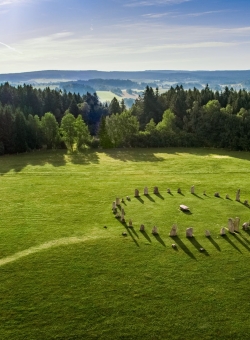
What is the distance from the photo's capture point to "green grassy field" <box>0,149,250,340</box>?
23.4 metres

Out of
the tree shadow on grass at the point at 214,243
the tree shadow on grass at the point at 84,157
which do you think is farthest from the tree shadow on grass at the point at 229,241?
the tree shadow on grass at the point at 84,157

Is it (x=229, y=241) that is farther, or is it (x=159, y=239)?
(x=159, y=239)

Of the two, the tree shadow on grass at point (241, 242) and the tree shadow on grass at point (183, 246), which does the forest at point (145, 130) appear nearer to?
the tree shadow on grass at point (183, 246)

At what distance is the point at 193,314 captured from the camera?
24141mm

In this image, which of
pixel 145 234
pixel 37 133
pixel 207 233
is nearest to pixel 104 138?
pixel 37 133

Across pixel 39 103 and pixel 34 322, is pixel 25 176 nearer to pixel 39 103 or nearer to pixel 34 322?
pixel 34 322

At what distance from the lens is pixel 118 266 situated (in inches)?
1179

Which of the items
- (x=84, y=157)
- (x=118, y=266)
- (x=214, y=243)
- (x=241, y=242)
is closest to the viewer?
(x=118, y=266)

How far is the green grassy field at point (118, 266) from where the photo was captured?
23.4 meters

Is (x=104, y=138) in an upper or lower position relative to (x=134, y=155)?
upper

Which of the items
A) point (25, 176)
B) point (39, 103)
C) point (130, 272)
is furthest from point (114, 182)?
point (39, 103)

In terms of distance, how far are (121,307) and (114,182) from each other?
34.2 m

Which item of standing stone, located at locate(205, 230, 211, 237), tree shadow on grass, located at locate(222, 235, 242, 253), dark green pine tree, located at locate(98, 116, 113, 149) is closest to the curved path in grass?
standing stone, located at locate(205, 230, 211, 237)

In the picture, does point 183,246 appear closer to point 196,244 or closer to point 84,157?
point 196,244
